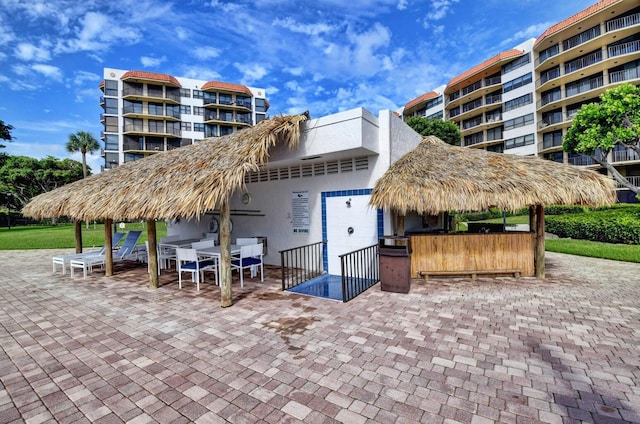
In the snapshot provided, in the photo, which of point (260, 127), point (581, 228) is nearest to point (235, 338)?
point (260, 127)

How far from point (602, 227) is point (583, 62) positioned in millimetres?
25087

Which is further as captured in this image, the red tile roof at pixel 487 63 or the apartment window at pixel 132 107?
the apartment window at pixel 132 107

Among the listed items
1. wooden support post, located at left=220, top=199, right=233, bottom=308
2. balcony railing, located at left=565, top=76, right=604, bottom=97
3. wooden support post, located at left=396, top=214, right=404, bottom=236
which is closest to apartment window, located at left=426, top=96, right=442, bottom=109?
balcony railing, located at left=565, top=76, right=604, bottom=97

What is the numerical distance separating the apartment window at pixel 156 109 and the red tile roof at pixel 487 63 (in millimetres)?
44169

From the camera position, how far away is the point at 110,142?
42.9m

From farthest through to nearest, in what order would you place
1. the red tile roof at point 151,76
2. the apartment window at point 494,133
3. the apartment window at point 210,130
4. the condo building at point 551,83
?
the apartment window at point 210,130 < the red tile roof at point 151,76 < the apartment window at point 494,133 < the condo building at point 551,83

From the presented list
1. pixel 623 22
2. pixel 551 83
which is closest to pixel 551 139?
pixel 551 83

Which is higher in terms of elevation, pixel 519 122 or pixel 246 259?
pixel 519 122

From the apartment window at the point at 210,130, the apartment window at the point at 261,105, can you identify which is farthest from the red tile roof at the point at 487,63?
the apartment window at the point at 210,130

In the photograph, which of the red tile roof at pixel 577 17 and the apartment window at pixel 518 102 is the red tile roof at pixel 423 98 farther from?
the red tile roof at pixel 577 17

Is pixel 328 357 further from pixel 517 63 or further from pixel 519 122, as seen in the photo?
pixel 517 63

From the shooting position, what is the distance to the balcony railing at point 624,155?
26688 millimetres

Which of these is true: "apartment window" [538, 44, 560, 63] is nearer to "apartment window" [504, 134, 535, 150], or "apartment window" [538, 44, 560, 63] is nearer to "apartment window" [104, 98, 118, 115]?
"apartment window" [504, 134, 535, 150]

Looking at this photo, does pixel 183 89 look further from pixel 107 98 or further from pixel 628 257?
pixel 628 257
